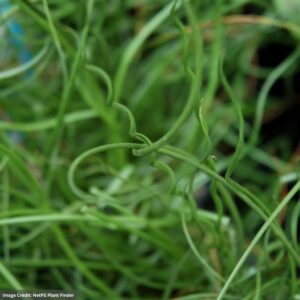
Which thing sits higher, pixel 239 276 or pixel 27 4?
pixel 27 4

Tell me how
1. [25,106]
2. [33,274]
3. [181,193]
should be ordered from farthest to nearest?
[25,106], [33,274], [181,193]

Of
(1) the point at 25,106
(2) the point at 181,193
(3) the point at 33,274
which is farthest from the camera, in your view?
(1) the point at 25,106

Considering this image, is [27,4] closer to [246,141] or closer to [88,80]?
[88,80]

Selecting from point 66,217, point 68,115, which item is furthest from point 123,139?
point 66,217

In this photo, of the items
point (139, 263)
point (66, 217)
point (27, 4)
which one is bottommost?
point (139, 263)

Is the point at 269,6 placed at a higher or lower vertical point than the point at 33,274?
higher

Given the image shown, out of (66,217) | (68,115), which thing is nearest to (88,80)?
(68,115)

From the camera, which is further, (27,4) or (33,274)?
(33,274)

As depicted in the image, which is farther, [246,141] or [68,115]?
[246,141]

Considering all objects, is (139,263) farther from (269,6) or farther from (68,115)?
(269,6)
